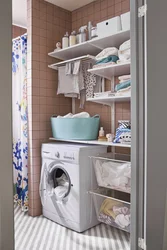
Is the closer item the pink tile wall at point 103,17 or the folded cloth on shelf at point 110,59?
the folded cloth on shelf at point 110,59

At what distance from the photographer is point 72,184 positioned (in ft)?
8.05

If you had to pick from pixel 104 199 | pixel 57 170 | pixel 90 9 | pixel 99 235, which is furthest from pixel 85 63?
pixel 99 235

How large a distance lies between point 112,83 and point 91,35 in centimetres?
60

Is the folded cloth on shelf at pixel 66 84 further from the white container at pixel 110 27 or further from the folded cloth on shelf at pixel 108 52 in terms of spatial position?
the white container at pixel 110 27

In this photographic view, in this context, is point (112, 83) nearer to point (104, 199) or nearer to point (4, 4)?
point (104, 199)

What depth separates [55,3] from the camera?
118 inches

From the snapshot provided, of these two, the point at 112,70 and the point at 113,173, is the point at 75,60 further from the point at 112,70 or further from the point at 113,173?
the point at 113,173

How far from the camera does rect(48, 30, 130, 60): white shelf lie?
2.44 m

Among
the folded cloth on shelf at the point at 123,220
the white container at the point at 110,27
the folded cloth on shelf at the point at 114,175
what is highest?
the white container at the point at 110,27

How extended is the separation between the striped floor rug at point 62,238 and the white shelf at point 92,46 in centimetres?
203

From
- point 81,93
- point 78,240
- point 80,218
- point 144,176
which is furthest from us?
point 81,93

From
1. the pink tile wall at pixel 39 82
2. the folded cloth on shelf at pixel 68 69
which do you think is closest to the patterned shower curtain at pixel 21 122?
the pink tile wall at pixel 39 82

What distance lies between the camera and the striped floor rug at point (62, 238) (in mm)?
2129

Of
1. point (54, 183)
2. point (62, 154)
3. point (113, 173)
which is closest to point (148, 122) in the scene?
point (113, 173)
